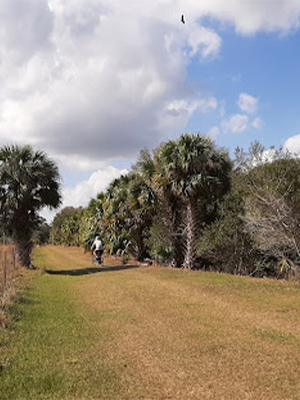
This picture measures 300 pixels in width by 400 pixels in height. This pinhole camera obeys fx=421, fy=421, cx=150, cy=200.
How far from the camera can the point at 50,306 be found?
1133 centimetres

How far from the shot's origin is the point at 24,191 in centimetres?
2072

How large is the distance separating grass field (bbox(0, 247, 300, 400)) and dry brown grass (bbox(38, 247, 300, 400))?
0.7 inches

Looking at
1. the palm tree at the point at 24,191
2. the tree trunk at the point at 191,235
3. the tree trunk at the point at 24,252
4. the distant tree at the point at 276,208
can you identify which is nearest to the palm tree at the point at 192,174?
the tree trunk at the point at 191,235

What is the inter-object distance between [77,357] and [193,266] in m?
15.7

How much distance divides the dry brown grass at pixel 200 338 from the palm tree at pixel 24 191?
816cm

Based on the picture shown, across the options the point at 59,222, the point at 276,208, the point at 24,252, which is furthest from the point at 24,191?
the point at 59,222

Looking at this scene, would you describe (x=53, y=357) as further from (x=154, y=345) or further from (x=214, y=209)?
(x=214, y=209)

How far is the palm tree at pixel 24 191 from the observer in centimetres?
2098

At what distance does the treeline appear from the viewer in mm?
17344

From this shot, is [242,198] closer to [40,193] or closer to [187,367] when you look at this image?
[40,193]

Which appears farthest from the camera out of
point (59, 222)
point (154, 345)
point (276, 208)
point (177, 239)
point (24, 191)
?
point (59, 222)

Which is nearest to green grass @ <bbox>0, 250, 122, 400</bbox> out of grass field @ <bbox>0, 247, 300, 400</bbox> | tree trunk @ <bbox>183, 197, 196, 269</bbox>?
grass field @ <bbox>0, 247, 300, 400</bbox>

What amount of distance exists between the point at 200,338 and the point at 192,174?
47.8 ft

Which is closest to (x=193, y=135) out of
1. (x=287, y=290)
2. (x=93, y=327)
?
(x=287, y=290)
